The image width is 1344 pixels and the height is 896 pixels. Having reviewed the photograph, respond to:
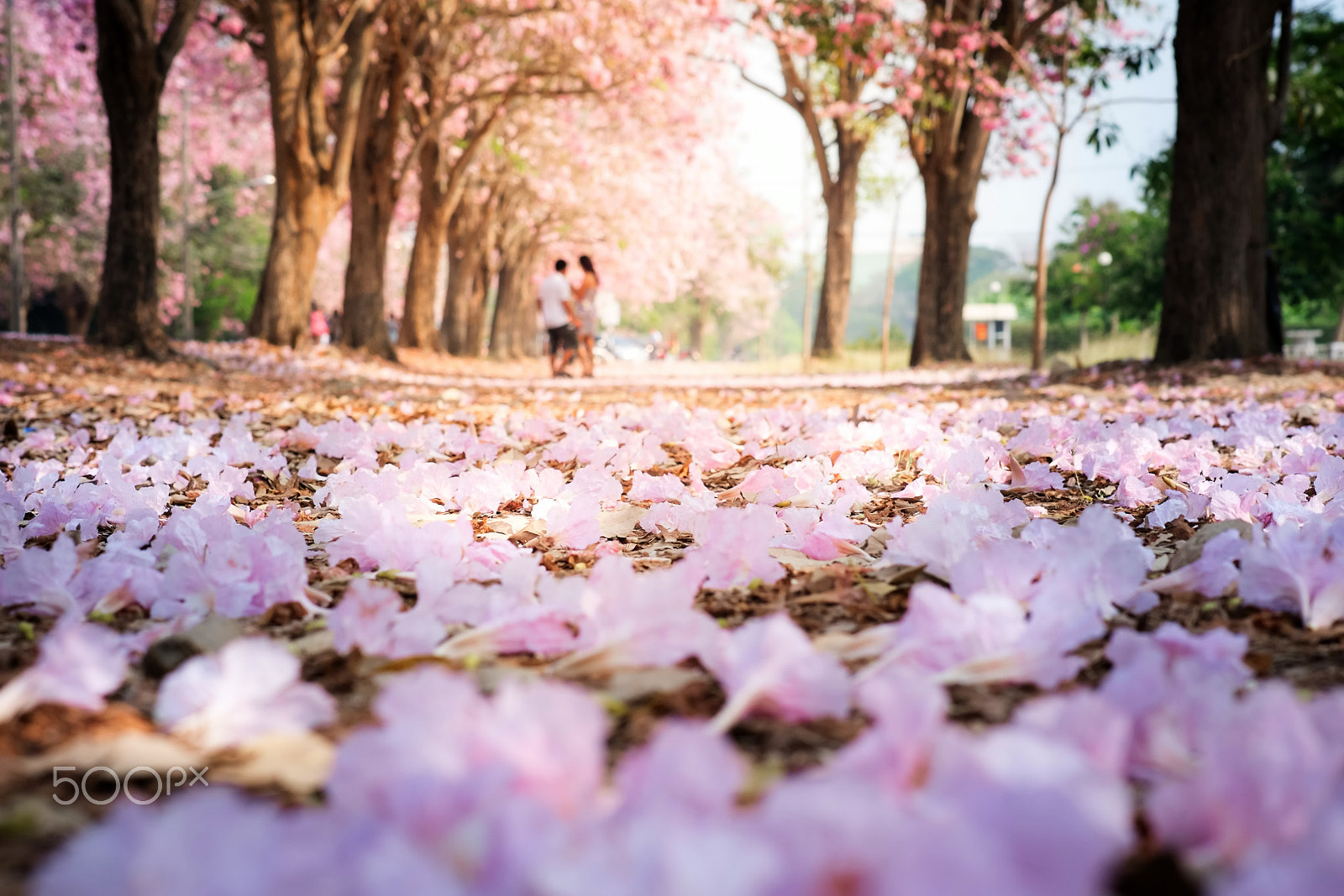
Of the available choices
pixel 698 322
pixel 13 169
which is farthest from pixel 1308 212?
pixel 698 322

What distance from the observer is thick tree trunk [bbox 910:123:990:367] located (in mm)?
14969

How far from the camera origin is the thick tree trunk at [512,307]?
88.7 ft

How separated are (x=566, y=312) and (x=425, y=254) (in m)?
4.87

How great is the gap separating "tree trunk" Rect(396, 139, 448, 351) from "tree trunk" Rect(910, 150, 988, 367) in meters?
8.26

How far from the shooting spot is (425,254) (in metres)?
17.5

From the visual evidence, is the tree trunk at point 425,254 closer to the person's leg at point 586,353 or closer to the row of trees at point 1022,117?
the person's leg at point 586,353

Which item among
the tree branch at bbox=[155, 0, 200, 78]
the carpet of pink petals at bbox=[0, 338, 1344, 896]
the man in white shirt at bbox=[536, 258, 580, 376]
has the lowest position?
the carpet of pink petals at bbox=[0, 338, 1344, 896]

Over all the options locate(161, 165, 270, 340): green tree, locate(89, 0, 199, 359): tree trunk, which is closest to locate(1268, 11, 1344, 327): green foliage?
locate(89, 0, 199, 359): tree trunk

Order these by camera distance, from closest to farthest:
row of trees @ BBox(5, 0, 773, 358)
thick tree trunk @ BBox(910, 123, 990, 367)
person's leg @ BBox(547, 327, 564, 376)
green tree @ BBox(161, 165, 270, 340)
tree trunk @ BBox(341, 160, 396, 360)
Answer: row of trees @ BBox(5, 0, 773, 358), tree trunk @ BBox(341, 160, 396, 360), person's leg @ BBox(547, 327, 564, 376), thick tree trunk @ BBox(910, 123, 990, 367), green tree @ BBox(161, 165, 270, 340)

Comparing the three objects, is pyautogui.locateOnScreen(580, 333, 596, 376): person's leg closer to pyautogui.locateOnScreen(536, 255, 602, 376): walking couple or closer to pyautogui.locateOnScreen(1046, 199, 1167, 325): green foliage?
pyautogui.locateOnScreen(536, 255, 602, 376): walking couple

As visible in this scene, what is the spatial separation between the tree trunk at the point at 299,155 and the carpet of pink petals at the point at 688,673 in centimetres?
993

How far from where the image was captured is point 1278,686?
70 centimetres

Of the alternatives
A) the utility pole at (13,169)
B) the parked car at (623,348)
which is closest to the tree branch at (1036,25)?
the utility pole at (13,169)

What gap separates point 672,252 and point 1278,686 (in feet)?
118
